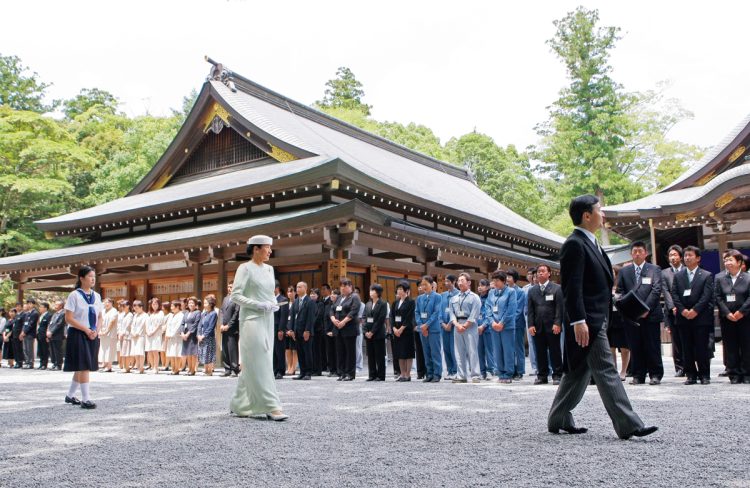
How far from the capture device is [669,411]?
543 centimetres

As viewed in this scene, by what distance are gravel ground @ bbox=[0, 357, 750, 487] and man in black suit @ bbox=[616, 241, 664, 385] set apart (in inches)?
28.3

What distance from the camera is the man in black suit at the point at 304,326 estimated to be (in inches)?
428

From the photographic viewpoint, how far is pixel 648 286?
8164 millimetres

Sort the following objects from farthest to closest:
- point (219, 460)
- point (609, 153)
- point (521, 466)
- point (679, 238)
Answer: point (609, 153) < point (679, 238) < point (219, 460) < point (521, 466)

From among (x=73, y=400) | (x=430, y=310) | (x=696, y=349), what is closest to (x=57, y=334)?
(x=73, y=400)

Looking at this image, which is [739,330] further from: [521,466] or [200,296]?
[200,296]

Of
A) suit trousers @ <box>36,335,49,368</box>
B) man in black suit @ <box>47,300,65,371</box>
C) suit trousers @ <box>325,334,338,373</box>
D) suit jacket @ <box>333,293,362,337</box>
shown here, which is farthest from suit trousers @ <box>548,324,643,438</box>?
suit trousers @ <box>36,335,49,368</box>

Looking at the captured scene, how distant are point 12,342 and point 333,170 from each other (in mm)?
10936

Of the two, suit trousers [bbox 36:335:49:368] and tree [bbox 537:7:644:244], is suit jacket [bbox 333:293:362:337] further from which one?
tree [bbox 537:7:644:244]

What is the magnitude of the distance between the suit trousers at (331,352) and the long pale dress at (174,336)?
142 inches

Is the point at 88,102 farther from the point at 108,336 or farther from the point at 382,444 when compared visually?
the point at 382,444

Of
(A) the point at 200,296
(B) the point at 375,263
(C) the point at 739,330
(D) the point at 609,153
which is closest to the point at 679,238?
(B) the point at 375,263

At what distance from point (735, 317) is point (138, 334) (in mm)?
12100

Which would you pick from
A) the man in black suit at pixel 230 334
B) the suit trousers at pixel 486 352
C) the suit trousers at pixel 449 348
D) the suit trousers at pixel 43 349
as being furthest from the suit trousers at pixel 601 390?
the suit trousers at pixel 43 349
